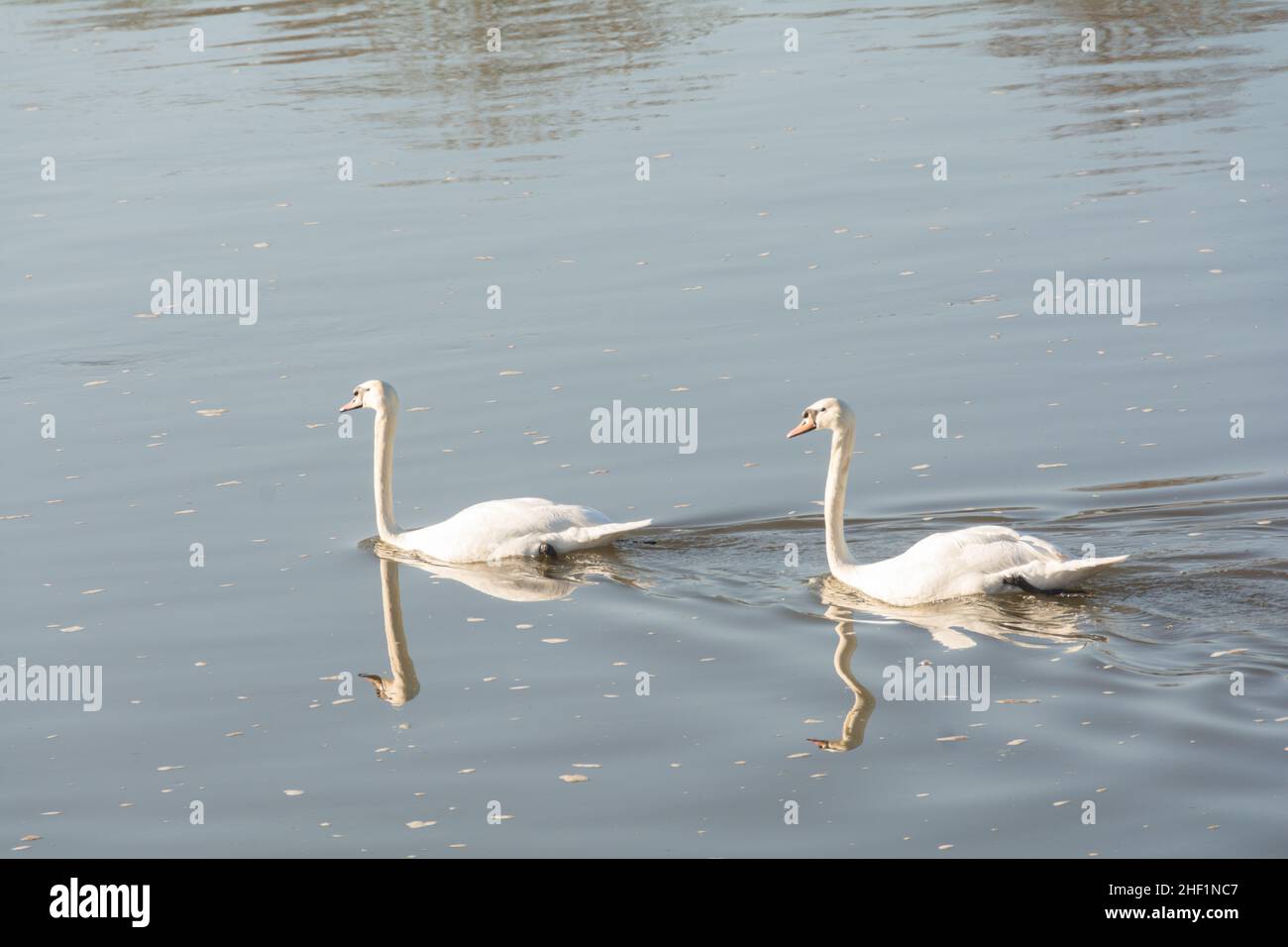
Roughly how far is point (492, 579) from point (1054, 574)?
3705 mm

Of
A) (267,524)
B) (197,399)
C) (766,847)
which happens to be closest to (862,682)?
(766,847)

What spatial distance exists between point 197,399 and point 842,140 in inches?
408

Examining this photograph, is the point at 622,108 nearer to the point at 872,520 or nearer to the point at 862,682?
the point at 872,520

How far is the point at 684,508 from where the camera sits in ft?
44.0

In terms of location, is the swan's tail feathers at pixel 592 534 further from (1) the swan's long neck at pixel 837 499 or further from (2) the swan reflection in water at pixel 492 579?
(1) the swan's long neck at pixel 837 499

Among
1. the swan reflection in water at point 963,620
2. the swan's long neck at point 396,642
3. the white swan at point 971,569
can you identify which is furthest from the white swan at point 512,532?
the white swan at point 971,569

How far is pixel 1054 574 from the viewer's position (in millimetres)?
11461

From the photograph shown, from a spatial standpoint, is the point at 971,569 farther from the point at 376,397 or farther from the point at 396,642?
the point at 376,397

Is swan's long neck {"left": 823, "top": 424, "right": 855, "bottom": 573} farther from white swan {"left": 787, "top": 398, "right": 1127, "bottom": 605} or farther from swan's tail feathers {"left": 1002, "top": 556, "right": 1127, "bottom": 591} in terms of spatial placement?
swan's tail feathers {"left": 1002, "top": 556, "right": 1127, "bottom": 591}

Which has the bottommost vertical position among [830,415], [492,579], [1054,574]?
[492,579]

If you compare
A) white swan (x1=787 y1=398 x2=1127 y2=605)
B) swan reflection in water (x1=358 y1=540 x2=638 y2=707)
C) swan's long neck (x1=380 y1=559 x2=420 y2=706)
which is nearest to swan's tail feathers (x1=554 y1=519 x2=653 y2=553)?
swan reflection in water (x1=358 y1=540 x2=638 y2=707)

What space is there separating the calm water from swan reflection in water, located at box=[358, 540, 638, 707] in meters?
0.05

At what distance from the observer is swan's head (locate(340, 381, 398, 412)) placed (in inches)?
548

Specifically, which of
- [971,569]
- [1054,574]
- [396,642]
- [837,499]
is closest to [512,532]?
[396,642]
